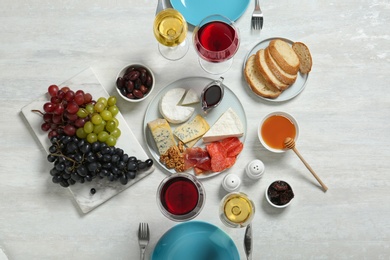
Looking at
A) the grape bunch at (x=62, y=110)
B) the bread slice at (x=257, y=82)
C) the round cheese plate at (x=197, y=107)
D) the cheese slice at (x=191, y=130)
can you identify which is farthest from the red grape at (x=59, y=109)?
the bread slice at (x=257, y=82)

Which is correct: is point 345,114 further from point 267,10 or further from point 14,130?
point 14,130

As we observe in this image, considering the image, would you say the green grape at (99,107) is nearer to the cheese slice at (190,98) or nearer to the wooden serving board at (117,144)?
the wooden serving board at (117,144)

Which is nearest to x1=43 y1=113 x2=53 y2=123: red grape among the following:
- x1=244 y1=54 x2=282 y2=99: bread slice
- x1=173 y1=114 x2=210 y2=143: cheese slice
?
x1=173 y1=114 x2=210 y2=143: cheese slice

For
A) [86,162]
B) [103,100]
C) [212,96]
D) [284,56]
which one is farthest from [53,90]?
[284,56]

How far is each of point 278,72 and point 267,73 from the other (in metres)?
0.04

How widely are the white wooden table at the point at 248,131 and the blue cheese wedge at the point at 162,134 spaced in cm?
7

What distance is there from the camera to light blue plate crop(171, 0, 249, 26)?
1.63 meters

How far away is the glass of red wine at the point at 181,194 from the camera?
1473 mm

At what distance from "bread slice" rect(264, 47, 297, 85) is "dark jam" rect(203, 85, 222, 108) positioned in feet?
0.61

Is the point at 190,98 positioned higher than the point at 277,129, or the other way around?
the point at 190,98

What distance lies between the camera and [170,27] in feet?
5.09

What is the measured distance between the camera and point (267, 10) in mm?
1653

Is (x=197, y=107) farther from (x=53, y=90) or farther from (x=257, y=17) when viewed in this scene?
(x=53, y=90)

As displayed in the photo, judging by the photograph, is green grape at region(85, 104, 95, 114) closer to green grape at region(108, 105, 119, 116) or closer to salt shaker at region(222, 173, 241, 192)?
green grape at region(108, 105, 119, 116)
